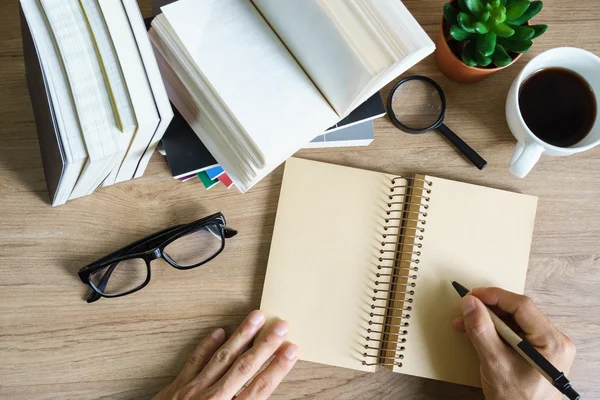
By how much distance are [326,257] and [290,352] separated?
17 centimetres

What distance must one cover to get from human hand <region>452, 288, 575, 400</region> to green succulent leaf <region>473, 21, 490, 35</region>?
42 cm

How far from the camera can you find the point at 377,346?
3.02 feet

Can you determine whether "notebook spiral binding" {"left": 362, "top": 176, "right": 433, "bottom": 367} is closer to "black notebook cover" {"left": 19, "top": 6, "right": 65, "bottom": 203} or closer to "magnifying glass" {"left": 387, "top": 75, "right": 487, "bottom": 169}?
"magnifying glass" {"left": 387, "top": 75, "right": 487, "bottom": 169}

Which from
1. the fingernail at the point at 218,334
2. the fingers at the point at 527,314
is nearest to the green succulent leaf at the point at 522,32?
the fingers at the point at 527,314

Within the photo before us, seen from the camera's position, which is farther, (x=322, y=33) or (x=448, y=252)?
(x=448, y=252)

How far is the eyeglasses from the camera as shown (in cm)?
88

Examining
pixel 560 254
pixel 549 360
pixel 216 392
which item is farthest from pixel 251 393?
pixel 560 254

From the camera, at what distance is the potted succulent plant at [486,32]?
2.61ft

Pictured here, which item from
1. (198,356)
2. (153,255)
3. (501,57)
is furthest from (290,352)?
(501,57)

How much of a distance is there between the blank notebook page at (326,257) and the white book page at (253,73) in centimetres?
19

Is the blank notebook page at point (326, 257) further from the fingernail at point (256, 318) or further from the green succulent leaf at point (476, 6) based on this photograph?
the green succulent leaf at point (476, 6)

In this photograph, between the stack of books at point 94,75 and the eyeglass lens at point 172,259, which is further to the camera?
the eyeglass lens at point 172,259

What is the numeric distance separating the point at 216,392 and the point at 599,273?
2.32 feet

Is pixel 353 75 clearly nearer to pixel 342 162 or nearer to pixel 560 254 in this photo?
pixel 342 162
